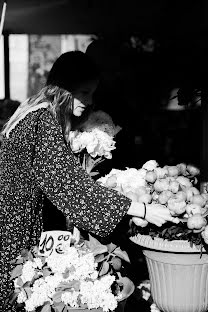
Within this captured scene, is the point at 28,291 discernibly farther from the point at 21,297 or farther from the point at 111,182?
the point at 111,182

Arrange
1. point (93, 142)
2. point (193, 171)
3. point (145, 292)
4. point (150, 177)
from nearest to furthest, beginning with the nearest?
1. point (150, 177)
2. point (193, 171)
3. point (93, 142)
4. point (145, 292)

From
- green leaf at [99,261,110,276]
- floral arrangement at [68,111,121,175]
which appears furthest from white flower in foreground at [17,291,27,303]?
floral arrangement at [68,111,121,175]

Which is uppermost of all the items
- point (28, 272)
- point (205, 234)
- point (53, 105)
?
point (53, 105)

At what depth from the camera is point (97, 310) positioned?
85.2 inches

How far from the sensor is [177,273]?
2301 millimetres

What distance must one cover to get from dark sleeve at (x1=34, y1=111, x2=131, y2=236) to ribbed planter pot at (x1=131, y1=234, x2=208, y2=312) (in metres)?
0.20

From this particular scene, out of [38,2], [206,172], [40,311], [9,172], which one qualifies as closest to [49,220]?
[9,172]

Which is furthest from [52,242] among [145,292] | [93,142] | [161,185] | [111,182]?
[145,292]

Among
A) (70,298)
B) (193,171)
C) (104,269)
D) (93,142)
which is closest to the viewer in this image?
(70,298)

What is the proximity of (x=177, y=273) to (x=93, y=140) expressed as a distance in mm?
825

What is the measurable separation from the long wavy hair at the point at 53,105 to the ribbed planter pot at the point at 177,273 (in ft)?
1.80

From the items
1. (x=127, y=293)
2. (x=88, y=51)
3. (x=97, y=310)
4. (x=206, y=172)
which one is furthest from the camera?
(x=88, y=51)

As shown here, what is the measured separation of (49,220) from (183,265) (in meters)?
0.69

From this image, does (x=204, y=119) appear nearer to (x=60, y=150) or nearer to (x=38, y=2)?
(x=60, y=150)
